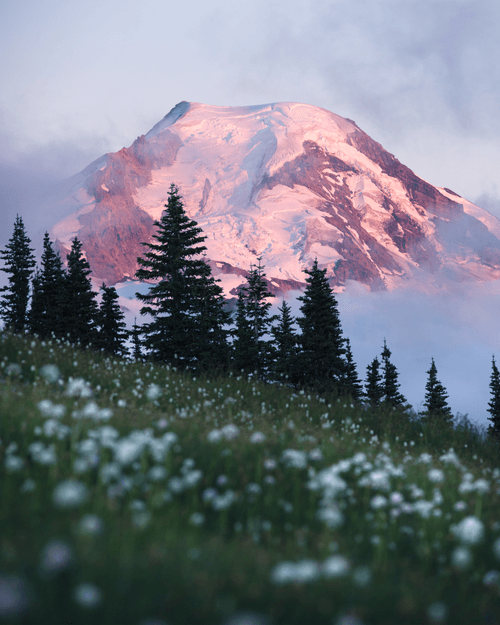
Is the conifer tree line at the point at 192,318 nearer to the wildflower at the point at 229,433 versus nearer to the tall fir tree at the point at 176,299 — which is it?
the tall fir tree at the point at 176,299

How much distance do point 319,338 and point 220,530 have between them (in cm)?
2918

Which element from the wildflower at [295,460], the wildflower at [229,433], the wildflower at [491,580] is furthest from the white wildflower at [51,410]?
the wildflower at [491,580]

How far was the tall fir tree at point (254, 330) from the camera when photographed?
4056 centimetres

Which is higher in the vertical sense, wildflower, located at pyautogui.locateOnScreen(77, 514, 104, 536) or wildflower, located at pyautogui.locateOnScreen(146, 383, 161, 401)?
wildflower, located at pyautogui.locateOnScreen(146, 383, 161, 401)

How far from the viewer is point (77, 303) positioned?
4281 centimetres

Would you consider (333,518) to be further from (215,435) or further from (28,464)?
(28,464)

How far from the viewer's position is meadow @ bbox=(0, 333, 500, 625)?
2018mm

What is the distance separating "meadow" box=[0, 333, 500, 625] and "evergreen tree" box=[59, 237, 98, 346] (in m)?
37.0

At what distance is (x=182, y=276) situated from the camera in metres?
27.5

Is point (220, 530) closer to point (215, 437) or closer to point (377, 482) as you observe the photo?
point (215, 437)

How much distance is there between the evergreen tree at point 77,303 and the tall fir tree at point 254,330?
1368 cm

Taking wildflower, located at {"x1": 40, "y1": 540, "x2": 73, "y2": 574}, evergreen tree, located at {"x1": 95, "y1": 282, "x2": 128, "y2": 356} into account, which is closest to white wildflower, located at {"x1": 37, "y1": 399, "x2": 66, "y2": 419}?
wildflower, located at {"x1": 40, "y1": 540, "x2": 73, "y2": 574}

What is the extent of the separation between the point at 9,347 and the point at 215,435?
280 inches

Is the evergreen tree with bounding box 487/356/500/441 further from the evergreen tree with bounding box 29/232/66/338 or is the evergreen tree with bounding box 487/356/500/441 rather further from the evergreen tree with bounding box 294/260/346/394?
the evergreen tree with bounding box 29/232/66/338
